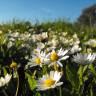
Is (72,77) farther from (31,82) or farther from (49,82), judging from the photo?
(49,82)

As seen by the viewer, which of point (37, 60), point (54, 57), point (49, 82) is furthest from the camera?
point (37, 60)

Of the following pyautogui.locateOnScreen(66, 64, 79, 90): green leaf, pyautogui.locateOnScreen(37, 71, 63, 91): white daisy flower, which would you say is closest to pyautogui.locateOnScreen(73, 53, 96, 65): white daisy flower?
pyautogui.locateOnScreen(66, 64, 79, 90): green leaf

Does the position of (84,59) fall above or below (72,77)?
above

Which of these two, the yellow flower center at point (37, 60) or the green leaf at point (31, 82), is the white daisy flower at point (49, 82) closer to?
the green leaf at point (31, 82)

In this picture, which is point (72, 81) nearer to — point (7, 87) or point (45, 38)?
point (7, 87)

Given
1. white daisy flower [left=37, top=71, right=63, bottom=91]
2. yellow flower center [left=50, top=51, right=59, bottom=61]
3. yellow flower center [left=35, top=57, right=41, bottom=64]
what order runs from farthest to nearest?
yellow flower center [left=35, top=57, right=41, bottom=64] → yellow flower center [left=50, top=51, right=59, bottom=61] → white daisy flower [left=37, top=71, right=63, bottom=91]

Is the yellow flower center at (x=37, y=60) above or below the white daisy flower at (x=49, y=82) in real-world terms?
above

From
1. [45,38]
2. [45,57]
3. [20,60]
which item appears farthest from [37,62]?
[45,38]

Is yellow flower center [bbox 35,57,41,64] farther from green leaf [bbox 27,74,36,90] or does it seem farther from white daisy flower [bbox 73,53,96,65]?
white daisy flower [bbox 73,53,96,65]

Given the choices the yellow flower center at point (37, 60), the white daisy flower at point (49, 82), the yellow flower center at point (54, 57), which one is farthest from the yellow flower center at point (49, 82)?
the yellow flower center at point (37, 60)

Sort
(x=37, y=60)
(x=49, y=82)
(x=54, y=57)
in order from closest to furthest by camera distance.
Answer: (x=49, y=82) → (x=54, y=57) → (x=37, y=60)

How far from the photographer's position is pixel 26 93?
2557mm

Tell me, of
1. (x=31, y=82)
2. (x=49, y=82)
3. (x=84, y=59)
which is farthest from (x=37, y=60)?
(x=49, y=82)

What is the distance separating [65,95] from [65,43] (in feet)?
9.57
